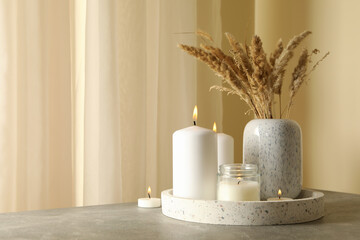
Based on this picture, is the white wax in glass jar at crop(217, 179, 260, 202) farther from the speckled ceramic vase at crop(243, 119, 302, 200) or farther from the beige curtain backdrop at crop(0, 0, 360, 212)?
the beige curtain backdrop at crop(0, 0, 360, 212)

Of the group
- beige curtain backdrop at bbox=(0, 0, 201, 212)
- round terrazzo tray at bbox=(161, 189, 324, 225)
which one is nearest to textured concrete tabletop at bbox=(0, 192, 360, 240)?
round terrazzo tray at bbox=(161, 189, 324, 225)

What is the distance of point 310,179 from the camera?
2051mm

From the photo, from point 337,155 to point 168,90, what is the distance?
0.66 metres

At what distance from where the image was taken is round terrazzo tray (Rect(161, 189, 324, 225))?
1.11 metres

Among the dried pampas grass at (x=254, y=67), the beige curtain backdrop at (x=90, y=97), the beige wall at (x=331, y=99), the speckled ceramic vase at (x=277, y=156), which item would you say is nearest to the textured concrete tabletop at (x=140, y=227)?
the speckled ceramic vase at (x=277, y=156)

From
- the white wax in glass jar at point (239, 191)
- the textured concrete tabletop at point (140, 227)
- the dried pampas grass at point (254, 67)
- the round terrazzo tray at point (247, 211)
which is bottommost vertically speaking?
the textured concrete tabletop at point (140, 227)

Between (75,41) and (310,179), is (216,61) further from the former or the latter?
(310,179)

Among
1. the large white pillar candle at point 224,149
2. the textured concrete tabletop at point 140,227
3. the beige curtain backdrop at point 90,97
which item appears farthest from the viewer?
the beige curtain backdrop at point 90,97

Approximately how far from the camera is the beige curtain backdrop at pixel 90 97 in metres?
1.67

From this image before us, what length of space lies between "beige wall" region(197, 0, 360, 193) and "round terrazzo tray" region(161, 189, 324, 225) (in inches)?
30.9

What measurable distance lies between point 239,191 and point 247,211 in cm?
6

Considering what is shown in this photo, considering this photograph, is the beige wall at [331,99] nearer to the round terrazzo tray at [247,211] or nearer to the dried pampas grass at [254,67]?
the dried pampas grass at [254,67]

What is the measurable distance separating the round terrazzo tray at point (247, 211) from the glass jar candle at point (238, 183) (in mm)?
46

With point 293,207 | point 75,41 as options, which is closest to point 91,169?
point 75,41
